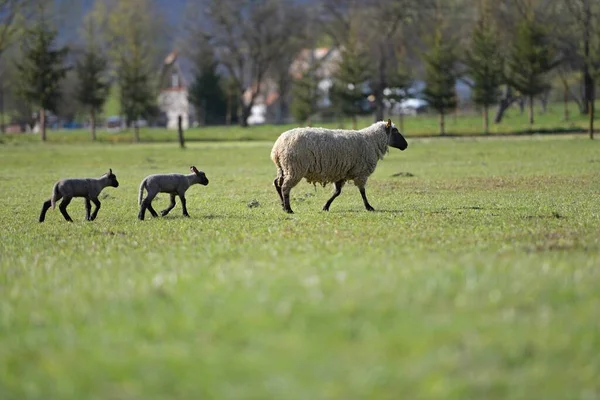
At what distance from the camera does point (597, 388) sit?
22.3ft

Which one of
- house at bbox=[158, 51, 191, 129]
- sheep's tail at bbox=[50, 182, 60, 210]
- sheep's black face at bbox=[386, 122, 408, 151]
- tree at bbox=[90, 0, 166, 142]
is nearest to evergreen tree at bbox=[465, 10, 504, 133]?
tree at bbox=[90, 0, 166, 142]

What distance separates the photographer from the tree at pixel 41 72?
257ft

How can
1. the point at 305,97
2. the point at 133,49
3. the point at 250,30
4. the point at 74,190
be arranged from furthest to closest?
the point at 250,30
the point at 133,49
the point at 305,97
the point at 74,190

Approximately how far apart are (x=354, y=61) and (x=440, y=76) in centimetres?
762

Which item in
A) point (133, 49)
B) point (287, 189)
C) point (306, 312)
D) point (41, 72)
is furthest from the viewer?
point (133, 49)

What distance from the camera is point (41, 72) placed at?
78.4 m

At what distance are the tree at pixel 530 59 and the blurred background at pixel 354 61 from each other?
85 mm

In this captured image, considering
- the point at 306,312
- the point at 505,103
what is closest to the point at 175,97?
the point at 505,103

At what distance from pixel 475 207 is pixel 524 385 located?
13.8m

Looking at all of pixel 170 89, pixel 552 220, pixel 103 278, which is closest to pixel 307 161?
pixel 552 220

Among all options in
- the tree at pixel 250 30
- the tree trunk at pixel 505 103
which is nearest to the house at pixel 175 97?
the tree at pixel 250 30

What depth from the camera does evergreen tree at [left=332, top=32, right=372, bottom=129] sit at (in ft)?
247

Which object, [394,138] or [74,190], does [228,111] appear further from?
[74,190]

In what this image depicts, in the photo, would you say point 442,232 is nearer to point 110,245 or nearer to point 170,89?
point 110,245
